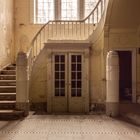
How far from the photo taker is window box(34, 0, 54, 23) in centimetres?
1328

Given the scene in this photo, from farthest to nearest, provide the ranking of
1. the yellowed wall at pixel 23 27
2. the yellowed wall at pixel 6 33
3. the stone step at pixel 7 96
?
the yellowed wall at pixel 23 27 < the yellowed wall at pixel 6 33 < the stone step at pixel 7 96

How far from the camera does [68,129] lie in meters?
7.08

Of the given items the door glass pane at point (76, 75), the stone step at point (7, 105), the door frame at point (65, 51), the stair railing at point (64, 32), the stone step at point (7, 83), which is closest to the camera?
the stone step at point (7, 105)

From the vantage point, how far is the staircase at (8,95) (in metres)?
8.23

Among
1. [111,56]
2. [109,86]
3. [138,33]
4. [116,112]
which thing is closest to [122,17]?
[138,33]

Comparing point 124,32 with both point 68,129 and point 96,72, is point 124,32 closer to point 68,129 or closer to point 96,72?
point 96,72

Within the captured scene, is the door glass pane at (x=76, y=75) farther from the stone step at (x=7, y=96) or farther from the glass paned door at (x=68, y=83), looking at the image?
the stone step at (x=7, y=96)

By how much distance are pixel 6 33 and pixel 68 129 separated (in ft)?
18.6

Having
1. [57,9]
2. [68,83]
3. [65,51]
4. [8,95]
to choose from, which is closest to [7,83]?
[8,95]

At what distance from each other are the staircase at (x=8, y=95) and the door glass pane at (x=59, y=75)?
147 cm

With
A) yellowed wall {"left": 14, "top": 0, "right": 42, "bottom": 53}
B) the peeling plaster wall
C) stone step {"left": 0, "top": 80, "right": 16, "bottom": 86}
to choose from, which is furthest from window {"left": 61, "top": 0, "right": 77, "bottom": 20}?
stone step {"left": 0, "top": 80, "right": 16, "bottom": 86}

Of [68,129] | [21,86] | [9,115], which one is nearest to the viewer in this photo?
[68,129]

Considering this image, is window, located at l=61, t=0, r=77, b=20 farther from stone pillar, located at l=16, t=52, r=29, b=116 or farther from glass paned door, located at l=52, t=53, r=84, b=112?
stone pillar, located at l=16, t=52, r=29, b=116

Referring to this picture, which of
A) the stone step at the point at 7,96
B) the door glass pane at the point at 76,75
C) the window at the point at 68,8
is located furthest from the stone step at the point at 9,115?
the window at the point at 68,8
